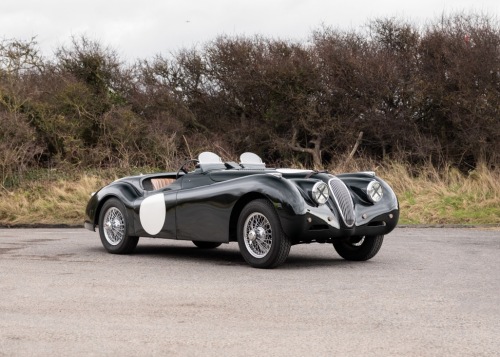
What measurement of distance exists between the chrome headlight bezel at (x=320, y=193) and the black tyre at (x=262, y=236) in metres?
0.52

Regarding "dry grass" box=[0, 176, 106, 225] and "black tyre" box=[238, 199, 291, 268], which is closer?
"black tyre" box=[238, 199, 291, 268]

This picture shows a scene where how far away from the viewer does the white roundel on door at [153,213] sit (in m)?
11.7

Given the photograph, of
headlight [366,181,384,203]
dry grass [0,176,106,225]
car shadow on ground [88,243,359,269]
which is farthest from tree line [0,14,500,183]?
headlight [366,181,384,203]

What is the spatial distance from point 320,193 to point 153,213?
2.45 meters

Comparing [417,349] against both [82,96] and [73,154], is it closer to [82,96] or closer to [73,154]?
[73,154]

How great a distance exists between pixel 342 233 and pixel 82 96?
18024mm

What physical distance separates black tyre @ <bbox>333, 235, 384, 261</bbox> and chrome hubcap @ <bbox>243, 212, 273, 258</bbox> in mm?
1609

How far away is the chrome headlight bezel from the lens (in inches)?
408

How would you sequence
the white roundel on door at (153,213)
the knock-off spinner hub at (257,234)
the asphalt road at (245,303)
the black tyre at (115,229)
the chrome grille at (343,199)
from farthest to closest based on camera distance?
the black tyre at (115,229)
the white roundel on door at (153,213)
the chrome grille at (343,199)
the knock-off spinner hub at (257,234)
the asphalt road at (245,303)

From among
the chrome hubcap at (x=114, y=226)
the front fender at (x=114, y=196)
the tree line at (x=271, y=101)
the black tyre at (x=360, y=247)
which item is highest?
the tree line at (x=271, y=101)

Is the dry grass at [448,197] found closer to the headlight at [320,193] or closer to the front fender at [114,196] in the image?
the front fender at [114,196]

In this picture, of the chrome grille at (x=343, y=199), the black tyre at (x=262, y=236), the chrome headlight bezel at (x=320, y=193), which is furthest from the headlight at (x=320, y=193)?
the black tyre at (x=262, y=236)

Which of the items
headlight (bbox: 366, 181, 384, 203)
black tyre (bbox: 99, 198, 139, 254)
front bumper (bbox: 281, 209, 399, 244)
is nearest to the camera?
front bumper (bbox: 281, 209, 399, 244)

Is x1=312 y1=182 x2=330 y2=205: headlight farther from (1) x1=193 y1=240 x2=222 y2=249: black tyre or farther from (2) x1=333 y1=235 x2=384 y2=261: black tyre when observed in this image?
(1) x1=193 y1=240 x2=222 y2=249: black tyre
